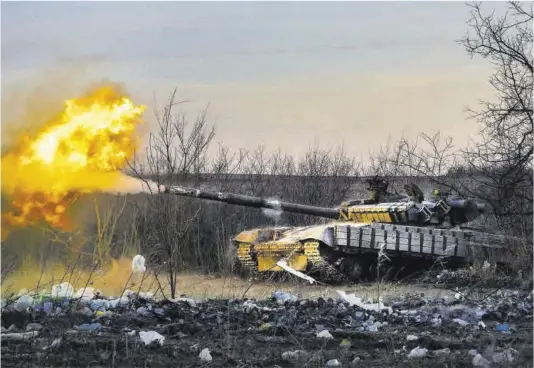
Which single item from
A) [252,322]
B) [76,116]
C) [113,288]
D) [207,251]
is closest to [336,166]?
[207,251]

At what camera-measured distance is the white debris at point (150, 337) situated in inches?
318

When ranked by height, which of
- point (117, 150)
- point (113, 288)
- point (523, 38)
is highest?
point (523, 38)

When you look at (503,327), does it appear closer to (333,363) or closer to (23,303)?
(333,363)

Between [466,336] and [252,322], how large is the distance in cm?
241

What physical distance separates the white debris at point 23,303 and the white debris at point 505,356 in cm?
521

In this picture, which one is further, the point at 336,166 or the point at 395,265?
the point at 336,166

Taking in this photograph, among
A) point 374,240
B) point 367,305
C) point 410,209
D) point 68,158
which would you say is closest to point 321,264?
point 374,240

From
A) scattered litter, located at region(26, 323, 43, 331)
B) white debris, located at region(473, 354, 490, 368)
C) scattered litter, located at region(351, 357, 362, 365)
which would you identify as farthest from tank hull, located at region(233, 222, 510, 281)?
white debris, located at region(473, 354, 490, 368)

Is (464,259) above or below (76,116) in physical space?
below

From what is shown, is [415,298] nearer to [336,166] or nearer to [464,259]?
[464,259]

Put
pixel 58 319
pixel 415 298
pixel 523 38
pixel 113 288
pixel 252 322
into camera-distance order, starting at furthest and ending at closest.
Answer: pixel 523 38 → pixel 113 288 → pixel 415 298 → pixel 252 322 → pixel 58 319

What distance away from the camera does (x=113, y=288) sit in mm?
14273

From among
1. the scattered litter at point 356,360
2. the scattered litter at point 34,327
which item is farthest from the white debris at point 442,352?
the scattered litter at point 34,327

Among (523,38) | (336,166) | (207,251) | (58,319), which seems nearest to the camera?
(58,319)
